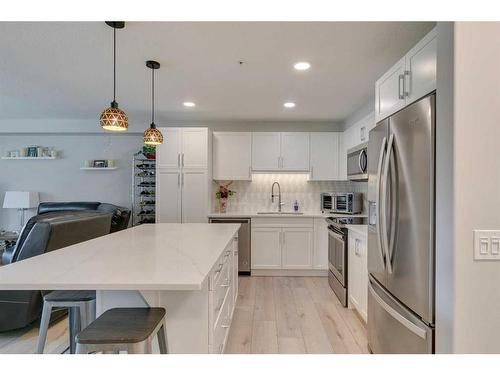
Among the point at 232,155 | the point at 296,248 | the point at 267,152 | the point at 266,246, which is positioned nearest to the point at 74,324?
the point at 266,246

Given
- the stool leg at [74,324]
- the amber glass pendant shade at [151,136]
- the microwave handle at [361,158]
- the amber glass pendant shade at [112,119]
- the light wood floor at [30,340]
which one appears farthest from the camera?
the microwave handle at [361,158]

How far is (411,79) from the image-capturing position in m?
1.66

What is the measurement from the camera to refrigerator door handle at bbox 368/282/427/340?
1425 millimetres

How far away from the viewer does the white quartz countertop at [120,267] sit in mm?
1147

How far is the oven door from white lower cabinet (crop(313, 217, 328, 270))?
1.59 ft

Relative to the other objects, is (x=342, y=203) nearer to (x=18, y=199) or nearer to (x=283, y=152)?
(x=283, y=152)

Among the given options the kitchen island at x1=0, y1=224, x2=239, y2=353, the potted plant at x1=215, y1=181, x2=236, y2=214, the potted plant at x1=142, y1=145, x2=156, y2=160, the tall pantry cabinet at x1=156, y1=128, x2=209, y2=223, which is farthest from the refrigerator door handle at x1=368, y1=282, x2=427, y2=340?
the potted plant at x1=142, y1=145, x2=156, y2=160

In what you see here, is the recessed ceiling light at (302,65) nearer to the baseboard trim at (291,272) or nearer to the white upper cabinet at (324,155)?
the white upper cabinet at (324,155)

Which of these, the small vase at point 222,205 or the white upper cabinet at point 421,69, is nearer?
the white upper cabinet at point 421,69

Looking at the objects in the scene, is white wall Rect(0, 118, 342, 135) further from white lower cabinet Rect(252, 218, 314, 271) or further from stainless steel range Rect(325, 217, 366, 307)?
stainless steel range Rect(325, 217, 366, 307)

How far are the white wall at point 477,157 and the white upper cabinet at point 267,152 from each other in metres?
3.39

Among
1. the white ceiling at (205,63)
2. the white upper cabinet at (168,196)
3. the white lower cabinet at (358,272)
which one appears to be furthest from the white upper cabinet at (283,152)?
the white lower cabinet at (358,272)
